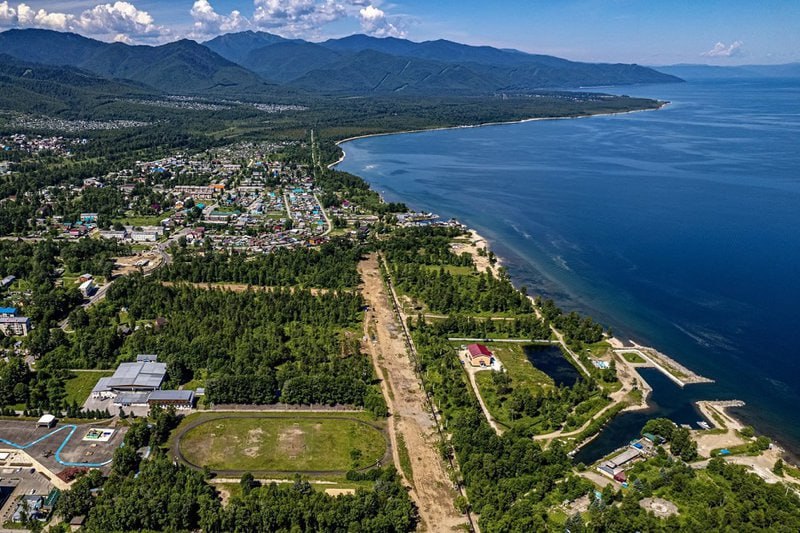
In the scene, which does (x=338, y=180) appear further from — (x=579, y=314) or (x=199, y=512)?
(x=199, y=512)

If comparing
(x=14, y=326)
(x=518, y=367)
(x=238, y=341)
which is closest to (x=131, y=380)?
(x=238, y=341)

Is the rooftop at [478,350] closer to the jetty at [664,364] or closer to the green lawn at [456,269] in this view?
the jetty at [664,364]

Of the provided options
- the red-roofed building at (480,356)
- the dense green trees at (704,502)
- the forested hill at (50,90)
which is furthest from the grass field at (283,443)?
the forested hill at (50,90)

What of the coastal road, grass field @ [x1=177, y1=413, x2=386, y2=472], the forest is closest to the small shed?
the forest

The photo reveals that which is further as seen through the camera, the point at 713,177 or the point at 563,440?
the point at 713,177

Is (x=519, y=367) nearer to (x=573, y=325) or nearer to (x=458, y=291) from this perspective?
(x=573, y=325)

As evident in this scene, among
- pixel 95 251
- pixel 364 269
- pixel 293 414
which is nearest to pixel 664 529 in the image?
pixel 293 414

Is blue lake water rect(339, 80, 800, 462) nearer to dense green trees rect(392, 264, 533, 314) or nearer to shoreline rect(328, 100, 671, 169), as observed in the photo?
shoreline rect(328, 100, 671, 169)
